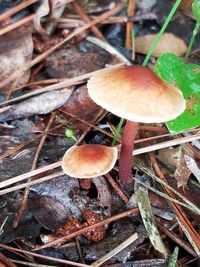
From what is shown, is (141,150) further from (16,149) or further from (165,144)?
(16,149)

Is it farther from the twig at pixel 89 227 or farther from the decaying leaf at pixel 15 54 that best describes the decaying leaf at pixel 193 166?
the decaying leaf at pixel 15 54

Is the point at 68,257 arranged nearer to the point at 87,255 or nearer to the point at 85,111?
the point at 87,255

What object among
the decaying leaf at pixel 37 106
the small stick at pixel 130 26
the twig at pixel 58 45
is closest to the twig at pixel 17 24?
the twig at pixel 58 45

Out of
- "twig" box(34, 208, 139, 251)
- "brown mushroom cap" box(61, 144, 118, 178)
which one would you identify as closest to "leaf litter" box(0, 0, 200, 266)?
"twig" box(34, 208, 139, 251)

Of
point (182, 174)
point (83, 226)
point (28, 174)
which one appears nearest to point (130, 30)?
point (182, 174)

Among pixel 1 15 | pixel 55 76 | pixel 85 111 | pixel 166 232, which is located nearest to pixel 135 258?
pixel 166 232

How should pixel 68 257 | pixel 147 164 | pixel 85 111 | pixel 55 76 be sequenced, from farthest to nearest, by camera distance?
pixel 55 76, pixel 85 111, pixel 147 164, pixel 68 257

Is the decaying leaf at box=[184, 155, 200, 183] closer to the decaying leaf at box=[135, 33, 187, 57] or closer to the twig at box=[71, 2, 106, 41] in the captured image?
the decaying leaf at box=[135, 33, 187, 57]
